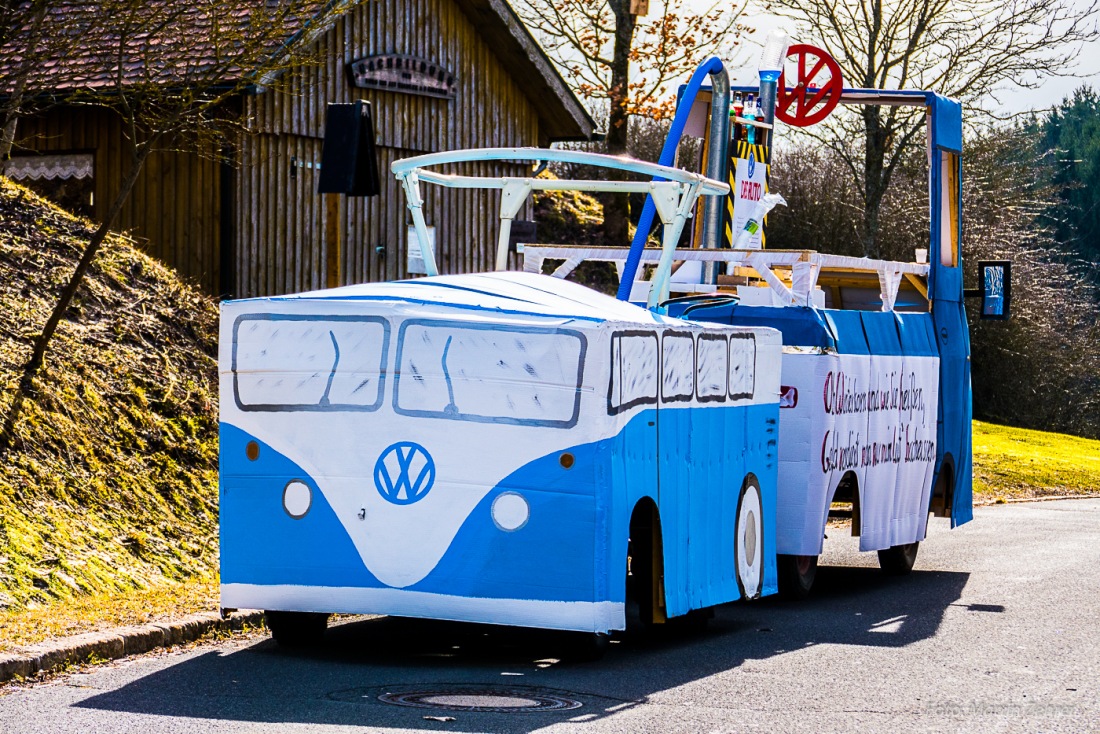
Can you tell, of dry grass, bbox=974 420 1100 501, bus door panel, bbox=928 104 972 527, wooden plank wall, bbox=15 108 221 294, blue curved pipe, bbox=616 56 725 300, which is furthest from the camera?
dry grass, bbox=974 420 1100 501

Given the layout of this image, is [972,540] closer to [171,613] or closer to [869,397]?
[869,397]

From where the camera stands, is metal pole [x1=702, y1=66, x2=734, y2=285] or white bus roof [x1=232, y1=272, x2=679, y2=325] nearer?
white bus roof [x1=232, y1=272, x2=679, y2=325]

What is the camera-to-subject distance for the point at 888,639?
10648 millimetres

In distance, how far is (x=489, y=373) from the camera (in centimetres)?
865

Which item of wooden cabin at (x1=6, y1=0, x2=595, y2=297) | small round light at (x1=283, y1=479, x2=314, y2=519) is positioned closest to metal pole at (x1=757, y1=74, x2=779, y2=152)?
wooden cabin at (x1=6, y1=0, x2=595, y2=297)

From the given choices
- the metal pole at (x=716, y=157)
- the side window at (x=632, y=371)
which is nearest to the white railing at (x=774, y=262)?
the metal pole at (x=716, y=157)

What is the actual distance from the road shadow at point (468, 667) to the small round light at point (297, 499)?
2.52 feet

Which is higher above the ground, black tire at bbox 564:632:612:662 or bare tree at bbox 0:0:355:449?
bare tree at bbox 0:0:355:449

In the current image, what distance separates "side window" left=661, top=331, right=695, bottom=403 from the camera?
9305 mm

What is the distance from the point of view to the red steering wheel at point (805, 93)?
16.3 metres

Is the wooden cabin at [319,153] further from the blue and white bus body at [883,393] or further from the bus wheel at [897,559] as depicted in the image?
the bus wheel at [897,559]

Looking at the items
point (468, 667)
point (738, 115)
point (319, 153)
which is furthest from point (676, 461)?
point (319, 153)

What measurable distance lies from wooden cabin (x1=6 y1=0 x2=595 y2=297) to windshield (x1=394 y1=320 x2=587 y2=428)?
442 inches

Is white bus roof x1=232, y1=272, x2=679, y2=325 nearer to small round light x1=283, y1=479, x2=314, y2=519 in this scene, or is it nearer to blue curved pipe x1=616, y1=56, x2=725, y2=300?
small round light x1=283, y1=479, x2=314, y2=519
